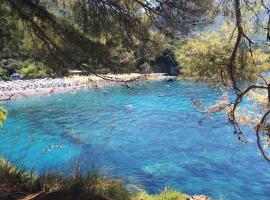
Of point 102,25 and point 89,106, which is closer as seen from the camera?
point 102,25

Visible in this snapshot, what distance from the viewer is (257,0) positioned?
6008 mm

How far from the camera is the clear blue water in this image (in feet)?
50.4

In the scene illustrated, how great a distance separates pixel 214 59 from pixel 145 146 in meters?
16.0

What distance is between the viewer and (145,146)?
→ 2223 centimetres

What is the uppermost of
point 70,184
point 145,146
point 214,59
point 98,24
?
point 98,24

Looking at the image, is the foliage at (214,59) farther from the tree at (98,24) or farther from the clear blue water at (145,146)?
the clear blue water at (145,146)

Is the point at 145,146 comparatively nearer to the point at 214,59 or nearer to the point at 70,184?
the point at 214,59

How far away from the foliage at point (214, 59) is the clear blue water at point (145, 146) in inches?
45.2

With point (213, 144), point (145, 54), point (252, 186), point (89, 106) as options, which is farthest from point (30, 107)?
point (145, 54)

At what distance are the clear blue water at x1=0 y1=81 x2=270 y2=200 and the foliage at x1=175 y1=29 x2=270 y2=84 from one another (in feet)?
3.77

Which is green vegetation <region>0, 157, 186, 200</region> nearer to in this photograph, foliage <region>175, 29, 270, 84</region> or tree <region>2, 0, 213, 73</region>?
tree <region>2, 0, 213, 73</region>

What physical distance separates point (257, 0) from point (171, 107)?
3112 cm

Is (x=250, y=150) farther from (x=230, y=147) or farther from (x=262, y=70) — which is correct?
(x=262, y=70)

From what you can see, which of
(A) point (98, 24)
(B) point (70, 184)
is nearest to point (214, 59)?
(A) point (98, 24)
